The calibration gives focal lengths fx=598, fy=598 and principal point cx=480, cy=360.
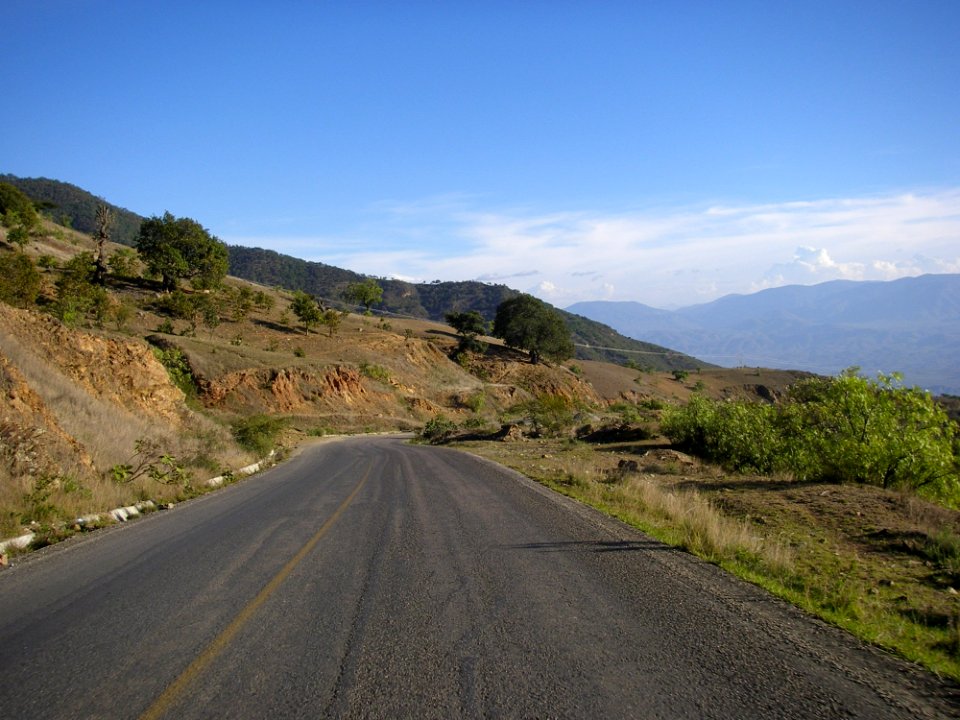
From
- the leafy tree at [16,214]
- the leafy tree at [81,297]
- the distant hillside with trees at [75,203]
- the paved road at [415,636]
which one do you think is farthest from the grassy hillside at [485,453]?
the distant hillside with trees at [75,203]

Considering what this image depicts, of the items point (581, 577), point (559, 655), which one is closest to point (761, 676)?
point (559, 655)

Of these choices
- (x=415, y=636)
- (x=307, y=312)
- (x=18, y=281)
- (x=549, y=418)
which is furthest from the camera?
(x=307, y=312)

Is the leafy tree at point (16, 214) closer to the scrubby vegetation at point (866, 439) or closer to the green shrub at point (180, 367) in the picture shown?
the green shrub at point (180, 367)

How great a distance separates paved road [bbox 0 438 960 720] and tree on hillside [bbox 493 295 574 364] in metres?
85.3

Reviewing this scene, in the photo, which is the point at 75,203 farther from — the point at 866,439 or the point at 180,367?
the point at 866,439

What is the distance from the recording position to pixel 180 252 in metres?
73.7

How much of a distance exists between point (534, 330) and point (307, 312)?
116 ft

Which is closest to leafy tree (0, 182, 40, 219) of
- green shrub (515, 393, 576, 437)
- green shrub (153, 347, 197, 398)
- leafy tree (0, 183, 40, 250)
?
leafy tree (0, 183, 40, 250)

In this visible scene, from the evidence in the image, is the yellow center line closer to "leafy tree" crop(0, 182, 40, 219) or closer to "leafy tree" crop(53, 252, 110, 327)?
"leafy tree" crop(53, 252, 110, 327)

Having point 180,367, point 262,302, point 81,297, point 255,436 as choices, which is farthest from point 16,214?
point 255,436

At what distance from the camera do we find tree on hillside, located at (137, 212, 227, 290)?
71562mm

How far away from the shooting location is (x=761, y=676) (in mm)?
4746

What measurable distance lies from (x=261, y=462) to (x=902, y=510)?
22422 mm

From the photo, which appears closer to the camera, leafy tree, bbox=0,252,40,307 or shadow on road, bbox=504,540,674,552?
shadow on road, bbox=504,540,674,552
